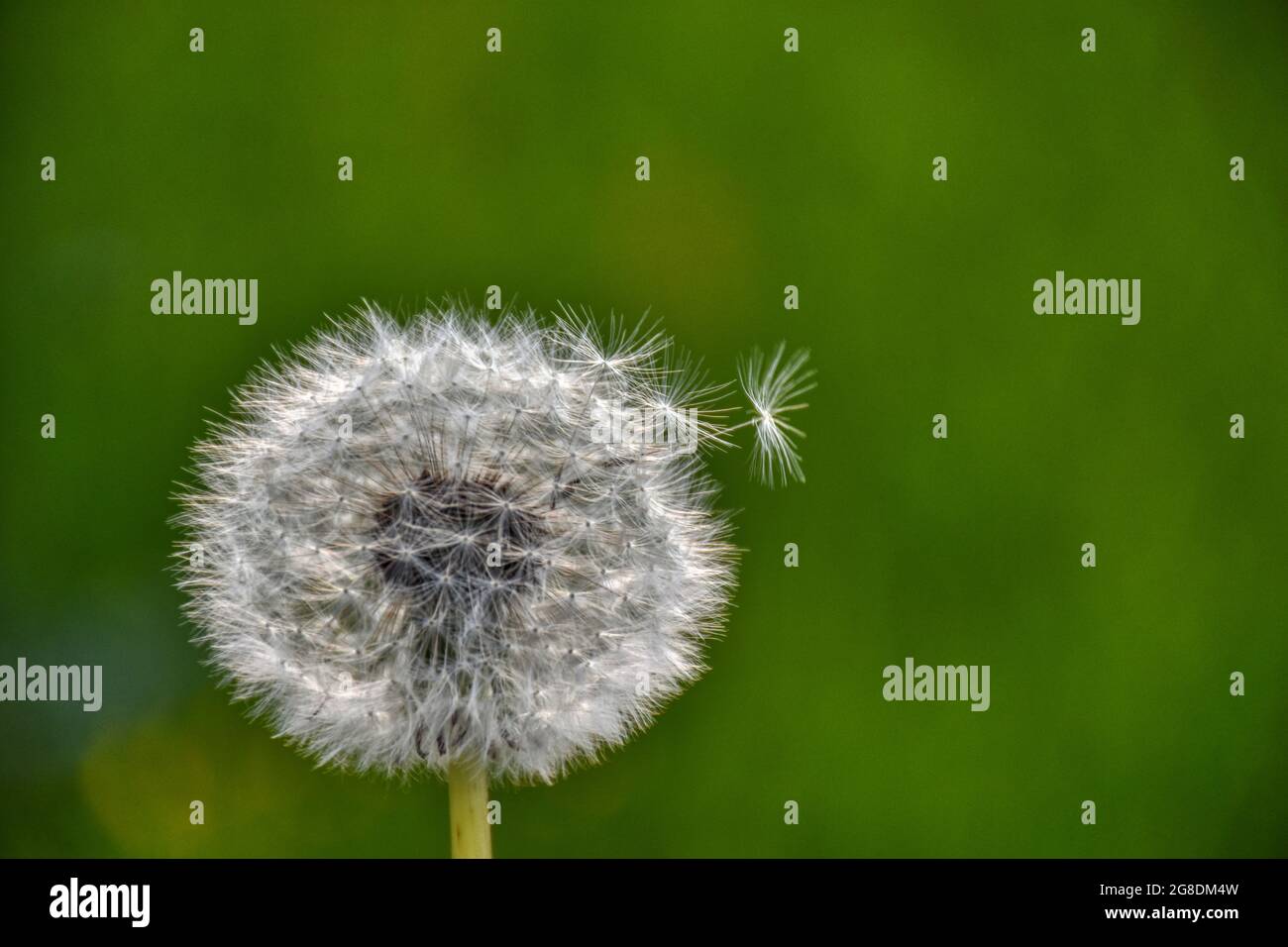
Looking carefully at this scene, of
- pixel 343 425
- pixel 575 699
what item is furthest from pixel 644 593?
pixel 343 425

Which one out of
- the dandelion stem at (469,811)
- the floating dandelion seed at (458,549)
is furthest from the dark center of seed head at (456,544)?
the dandelion stem at (469,811)

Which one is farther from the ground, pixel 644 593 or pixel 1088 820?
pixel 644 593

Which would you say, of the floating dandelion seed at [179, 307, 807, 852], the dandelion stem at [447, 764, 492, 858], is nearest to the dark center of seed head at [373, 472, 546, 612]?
the floating dandelion seed at [179, 307, 807, 852]

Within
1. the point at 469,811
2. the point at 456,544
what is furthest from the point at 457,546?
the point at 469,811

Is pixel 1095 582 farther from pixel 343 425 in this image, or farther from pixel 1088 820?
pixel 343 425

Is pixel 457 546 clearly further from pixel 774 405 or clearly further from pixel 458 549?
pixel 774 405

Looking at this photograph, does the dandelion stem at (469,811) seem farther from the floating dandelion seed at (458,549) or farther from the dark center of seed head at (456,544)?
the dark center of seed head at (456,544)
